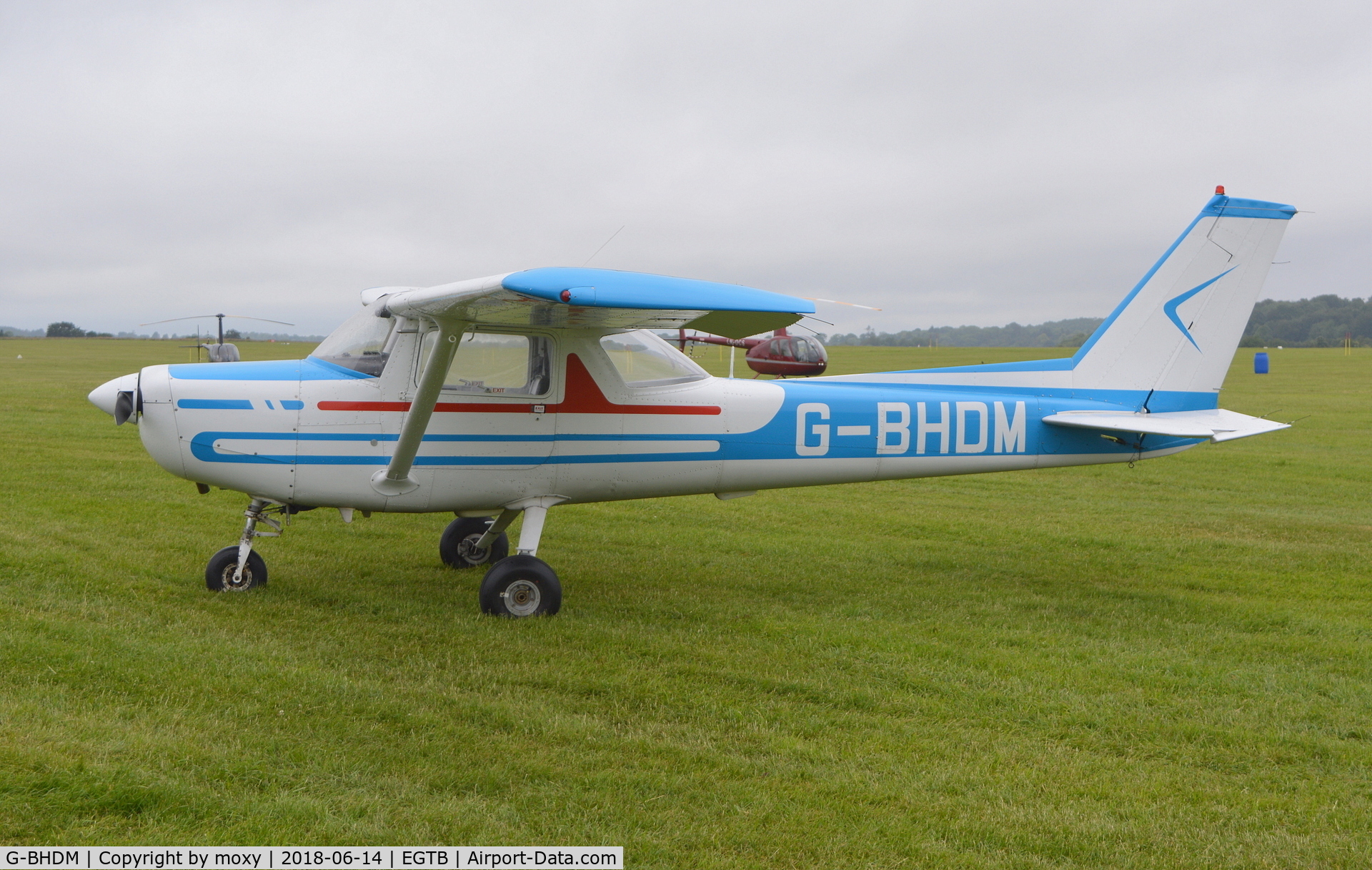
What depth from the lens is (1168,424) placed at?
7758 mm

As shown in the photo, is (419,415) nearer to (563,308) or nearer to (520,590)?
(563,308)

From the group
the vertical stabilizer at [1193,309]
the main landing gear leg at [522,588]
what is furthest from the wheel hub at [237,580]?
the vertical stabilizer at [1193,309]

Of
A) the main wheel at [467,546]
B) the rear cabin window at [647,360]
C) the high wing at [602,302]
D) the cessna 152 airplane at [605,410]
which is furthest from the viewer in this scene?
the main wheel at [467,546]

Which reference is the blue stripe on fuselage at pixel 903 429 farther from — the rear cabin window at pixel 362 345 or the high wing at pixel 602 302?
the high wing at pixel 602 302

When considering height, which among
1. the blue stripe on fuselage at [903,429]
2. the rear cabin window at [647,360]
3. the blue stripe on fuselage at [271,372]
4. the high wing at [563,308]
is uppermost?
the high wing at [563,308]

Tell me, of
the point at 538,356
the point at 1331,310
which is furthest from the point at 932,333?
the point at 538,356

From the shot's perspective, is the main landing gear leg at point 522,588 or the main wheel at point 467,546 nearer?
the main landing gear leg at point 522,588

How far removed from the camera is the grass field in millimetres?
3648

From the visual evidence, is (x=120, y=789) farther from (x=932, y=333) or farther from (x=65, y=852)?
(x=932, y=333)

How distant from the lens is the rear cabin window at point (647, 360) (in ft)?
23.3

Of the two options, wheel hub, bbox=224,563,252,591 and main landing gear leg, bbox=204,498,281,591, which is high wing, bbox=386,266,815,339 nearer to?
main landing gear leg, bbox=204,498,281,591

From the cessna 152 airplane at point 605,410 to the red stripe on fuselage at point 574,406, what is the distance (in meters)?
0.01

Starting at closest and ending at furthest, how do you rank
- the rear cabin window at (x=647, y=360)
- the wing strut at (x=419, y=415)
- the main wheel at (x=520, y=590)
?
1. the wing strut at (x=419, y=415)
2. the main wheel at (x=520, y=590)
3. the rear cabin window at (x=647, y=360)

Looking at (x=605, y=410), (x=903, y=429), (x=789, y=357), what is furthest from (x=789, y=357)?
(x=605, y=410)
